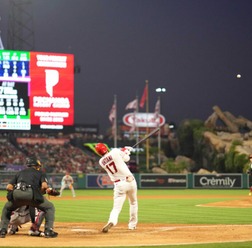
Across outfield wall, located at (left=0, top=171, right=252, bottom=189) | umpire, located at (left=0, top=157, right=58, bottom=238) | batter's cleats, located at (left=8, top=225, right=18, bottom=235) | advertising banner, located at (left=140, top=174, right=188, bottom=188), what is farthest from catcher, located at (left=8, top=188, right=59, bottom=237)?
advertising banner, located at (left=140, top=174, right=188, bottom=188)

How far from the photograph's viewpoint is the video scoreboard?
4444cm

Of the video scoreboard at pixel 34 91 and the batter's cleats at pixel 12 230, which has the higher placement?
the video scoreboard at pixel 34 91

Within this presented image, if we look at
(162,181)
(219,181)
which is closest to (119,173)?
(162,181)

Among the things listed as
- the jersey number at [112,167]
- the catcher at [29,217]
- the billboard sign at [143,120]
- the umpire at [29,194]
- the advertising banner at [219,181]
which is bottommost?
the advertising banner at [219,181]

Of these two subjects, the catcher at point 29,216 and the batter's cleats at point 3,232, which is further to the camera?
the catcher at point 29,216

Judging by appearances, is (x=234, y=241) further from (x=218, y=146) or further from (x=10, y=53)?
(x=218, y=146)

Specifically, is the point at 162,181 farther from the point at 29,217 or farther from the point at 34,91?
the point at 29,217

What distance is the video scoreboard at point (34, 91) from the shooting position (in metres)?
44.4

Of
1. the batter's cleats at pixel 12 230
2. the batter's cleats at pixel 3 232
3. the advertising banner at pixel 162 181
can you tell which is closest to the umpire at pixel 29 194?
the batter's cleats at pixel 3 232

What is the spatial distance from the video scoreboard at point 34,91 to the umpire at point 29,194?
31931 mm

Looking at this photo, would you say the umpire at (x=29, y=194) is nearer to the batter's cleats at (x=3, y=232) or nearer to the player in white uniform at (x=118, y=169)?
the batter's cleats at (x=3, y=232)

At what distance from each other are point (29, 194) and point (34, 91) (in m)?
33.3

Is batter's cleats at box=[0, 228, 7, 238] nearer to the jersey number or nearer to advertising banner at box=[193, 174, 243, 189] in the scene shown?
the jersey number

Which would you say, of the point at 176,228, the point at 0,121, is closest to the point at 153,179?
the point at 0,121
